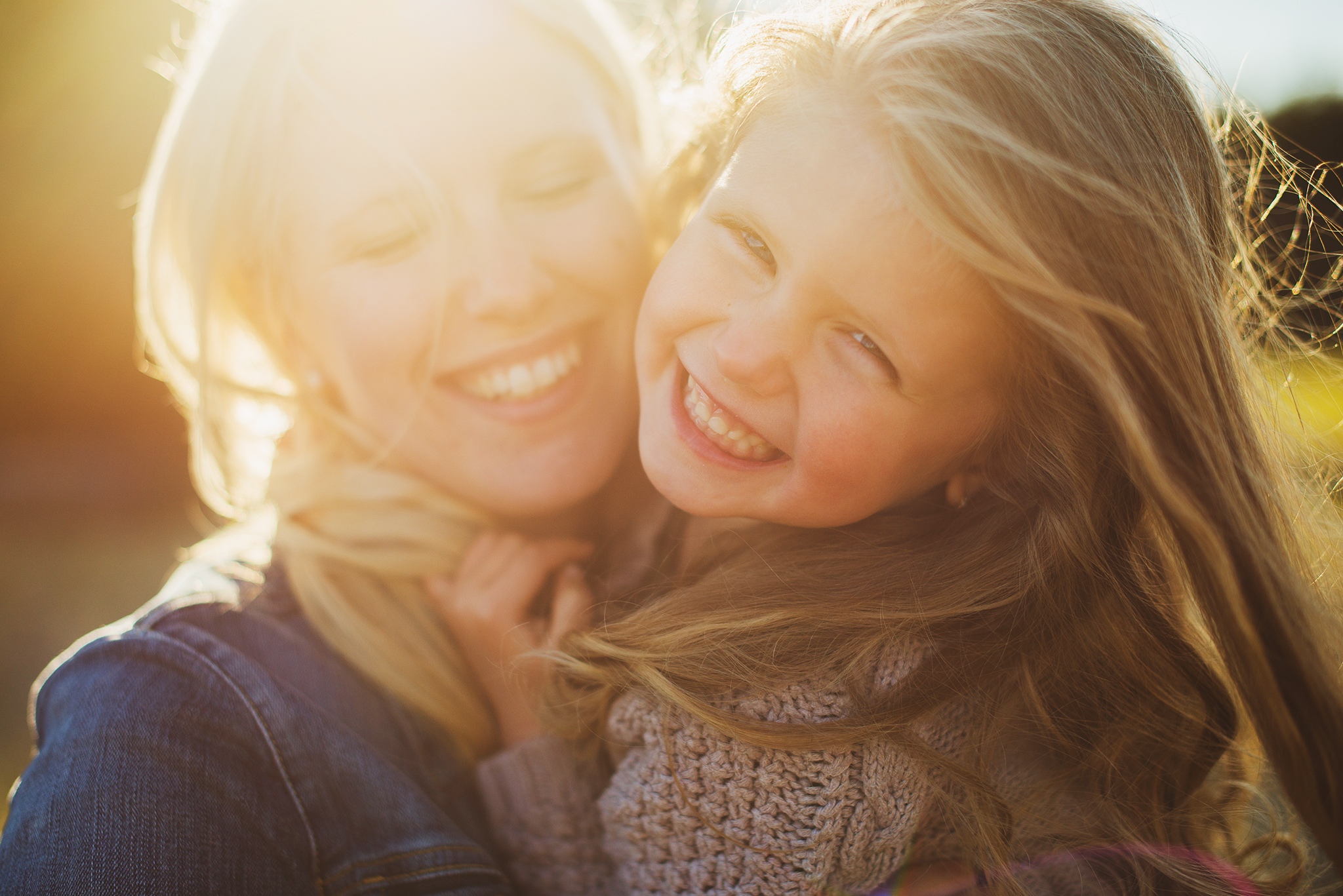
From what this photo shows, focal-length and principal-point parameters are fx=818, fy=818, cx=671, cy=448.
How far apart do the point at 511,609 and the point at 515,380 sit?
20.9 inches

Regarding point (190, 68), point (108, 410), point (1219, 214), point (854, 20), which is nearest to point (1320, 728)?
point (1219, 214)

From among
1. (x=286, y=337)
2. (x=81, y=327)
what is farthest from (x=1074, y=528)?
(x=81, y=327)

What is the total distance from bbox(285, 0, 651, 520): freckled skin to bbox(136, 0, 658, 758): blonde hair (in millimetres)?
76

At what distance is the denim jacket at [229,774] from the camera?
1.26 meters

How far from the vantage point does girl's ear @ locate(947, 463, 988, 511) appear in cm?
155

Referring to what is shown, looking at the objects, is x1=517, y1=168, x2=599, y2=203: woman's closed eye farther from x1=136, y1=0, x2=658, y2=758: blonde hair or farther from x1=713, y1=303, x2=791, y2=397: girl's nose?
x1=713, y1=303, x2=791, y2=397: girl's nose

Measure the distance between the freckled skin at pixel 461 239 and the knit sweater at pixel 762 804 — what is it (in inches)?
28.4

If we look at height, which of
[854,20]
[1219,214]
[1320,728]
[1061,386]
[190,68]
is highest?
[854,20]

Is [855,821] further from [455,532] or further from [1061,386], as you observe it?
[455,532]

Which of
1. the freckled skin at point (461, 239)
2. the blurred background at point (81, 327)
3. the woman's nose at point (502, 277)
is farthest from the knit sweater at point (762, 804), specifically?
the blurred background at point (81, 327)

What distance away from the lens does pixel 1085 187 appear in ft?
4.00

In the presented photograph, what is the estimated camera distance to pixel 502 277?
173cm

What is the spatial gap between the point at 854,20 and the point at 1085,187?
530 millimetres

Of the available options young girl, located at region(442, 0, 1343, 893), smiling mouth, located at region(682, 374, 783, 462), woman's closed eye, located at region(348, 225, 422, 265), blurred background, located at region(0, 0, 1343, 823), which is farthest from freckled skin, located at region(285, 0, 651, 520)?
blurred background, located at region(0, 0, 1343, 823)
